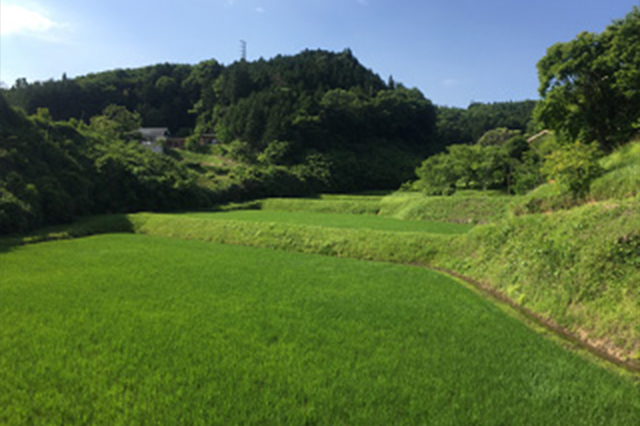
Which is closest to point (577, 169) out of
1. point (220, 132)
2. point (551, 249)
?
point (551, 249)

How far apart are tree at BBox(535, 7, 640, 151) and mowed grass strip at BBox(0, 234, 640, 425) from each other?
1533cm

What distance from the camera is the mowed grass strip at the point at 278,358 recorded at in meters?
4.46

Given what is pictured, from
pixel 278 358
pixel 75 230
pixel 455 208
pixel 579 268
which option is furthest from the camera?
pixel 455 208

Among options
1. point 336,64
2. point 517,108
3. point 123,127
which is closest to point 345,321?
point 123,127

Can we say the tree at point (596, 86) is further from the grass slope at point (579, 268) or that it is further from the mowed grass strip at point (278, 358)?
the mowed grass strip at point (278, 358)

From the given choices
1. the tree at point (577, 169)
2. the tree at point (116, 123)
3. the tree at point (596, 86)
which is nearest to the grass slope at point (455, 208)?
the tree at point (596, 86)

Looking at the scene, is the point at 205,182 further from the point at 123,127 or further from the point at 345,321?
the point at 345,321

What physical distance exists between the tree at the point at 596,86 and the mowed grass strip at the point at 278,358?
15333 millimetres

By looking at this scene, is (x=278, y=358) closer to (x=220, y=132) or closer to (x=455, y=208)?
(x=455, y=208)

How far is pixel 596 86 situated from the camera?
18.9 m

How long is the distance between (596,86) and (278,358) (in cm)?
2145

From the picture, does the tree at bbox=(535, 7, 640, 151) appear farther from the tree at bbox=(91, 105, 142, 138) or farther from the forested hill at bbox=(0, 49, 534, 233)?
the tree at bbox=(91, 105, 142, 138)

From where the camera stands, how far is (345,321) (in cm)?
737

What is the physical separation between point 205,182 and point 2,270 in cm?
2622
